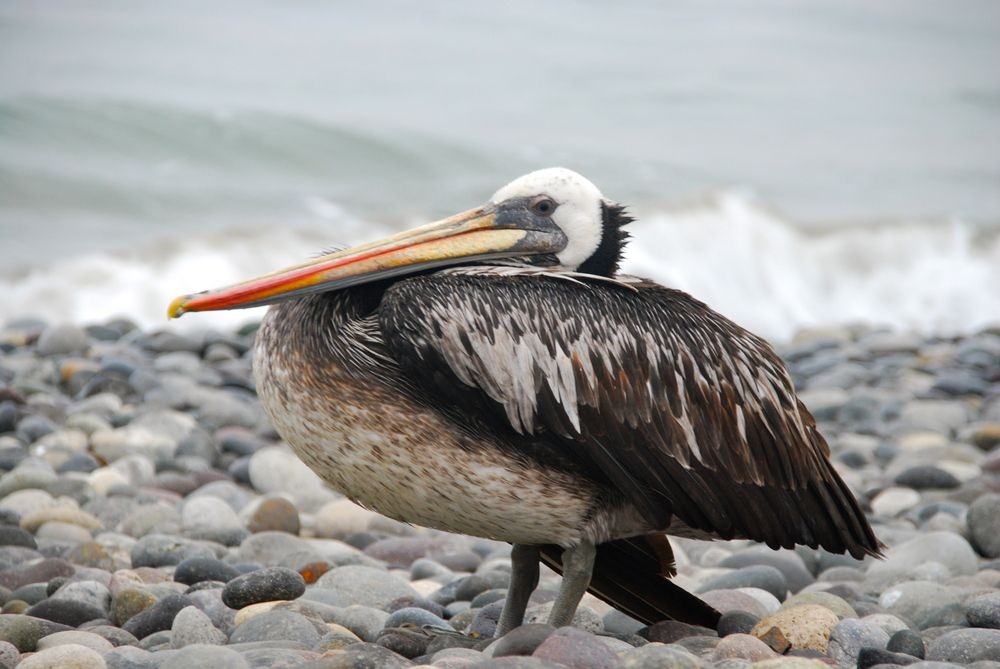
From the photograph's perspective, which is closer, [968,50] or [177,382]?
[177,382]

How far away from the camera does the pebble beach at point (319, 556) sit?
4070 mm

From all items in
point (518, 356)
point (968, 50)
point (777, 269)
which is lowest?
point (518, 356)

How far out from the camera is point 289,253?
15.9m

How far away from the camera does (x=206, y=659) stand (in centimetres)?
361

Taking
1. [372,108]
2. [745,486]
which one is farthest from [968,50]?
[745,486]

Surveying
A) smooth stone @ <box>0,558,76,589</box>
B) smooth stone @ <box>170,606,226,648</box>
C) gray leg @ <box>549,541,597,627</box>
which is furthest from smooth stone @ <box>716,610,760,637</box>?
smooth stone @ <box>0,558,76,589</box>

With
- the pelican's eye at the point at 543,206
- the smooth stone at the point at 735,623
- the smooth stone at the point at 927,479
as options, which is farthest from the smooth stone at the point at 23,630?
the smooth stone at the point at 927,479

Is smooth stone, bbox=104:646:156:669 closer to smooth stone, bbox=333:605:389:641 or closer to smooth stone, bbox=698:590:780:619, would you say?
smooth stone, bbox=333:605:389:641

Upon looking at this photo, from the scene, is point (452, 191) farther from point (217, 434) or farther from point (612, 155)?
point (217, 434)

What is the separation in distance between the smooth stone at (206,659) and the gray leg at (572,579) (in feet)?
3.44

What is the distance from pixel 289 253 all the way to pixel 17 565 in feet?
35.5

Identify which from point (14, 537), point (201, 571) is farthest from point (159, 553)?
point (14, 537)

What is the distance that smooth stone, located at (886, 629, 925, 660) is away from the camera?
427 centimetres

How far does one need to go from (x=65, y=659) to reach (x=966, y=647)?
285cm
